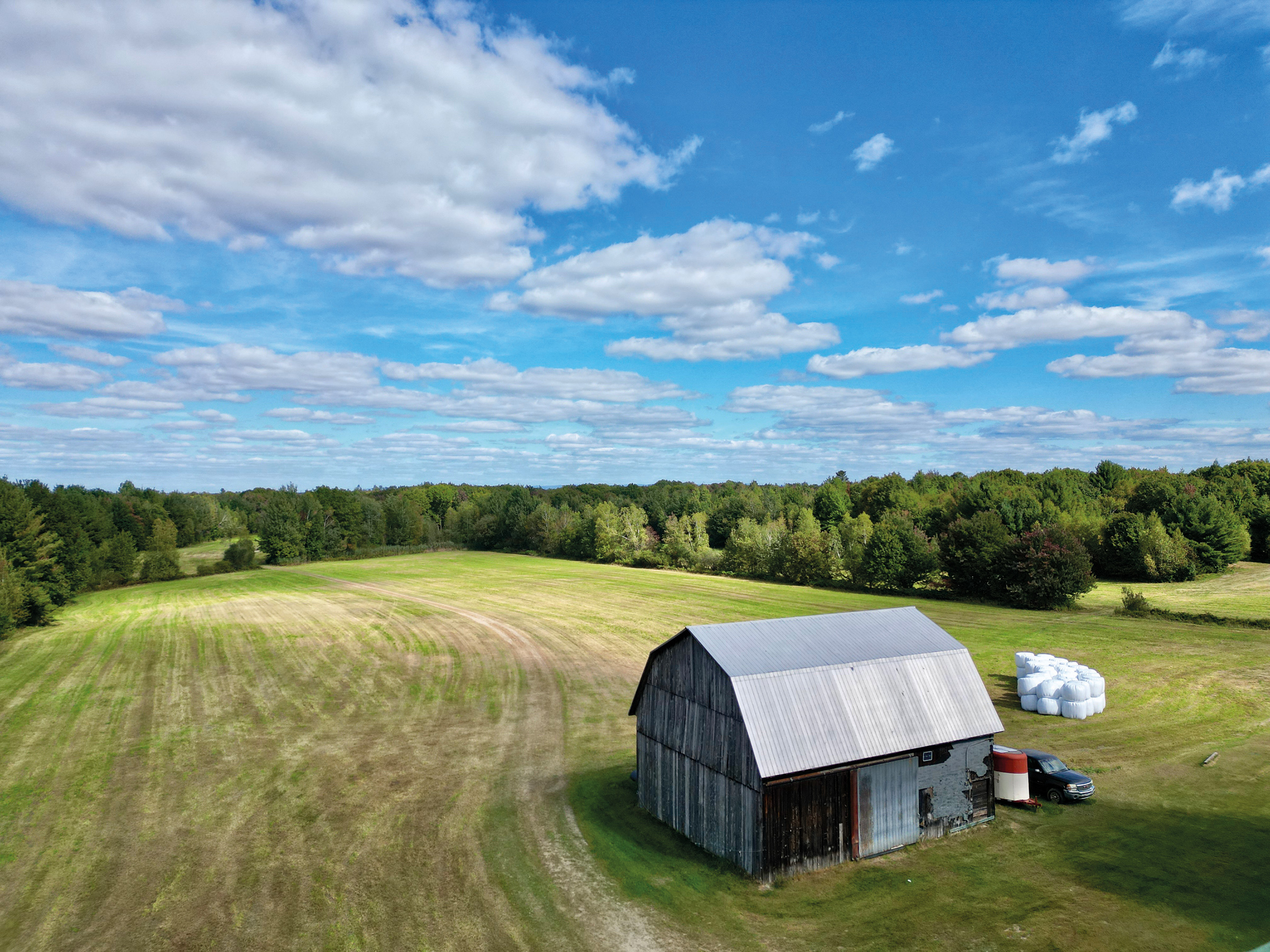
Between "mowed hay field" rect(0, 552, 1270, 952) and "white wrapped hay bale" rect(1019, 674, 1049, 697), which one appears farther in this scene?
"white wrapped hay bale" rect(1019, 674, 1049, 697)

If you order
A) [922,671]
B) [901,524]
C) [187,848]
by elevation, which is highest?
[901,524]

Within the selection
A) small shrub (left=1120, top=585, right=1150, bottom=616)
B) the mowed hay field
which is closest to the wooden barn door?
the mowed hay field

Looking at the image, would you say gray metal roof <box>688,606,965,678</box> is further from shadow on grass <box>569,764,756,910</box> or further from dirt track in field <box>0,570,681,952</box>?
dirt track in field <box>0,570,681,952</box>

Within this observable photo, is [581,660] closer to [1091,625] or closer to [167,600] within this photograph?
[1091,625]

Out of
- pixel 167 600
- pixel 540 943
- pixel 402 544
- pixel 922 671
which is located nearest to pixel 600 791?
A: pixel 540 943

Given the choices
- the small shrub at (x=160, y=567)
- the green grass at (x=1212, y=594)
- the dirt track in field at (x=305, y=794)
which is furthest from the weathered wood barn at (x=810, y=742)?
the small shrub at (x=160, y=567)

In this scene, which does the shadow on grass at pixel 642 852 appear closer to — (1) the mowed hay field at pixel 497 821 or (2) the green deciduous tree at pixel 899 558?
(1) the mowed hay field at pixel 497 821

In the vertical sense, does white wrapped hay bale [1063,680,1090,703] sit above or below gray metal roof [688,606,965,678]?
below
